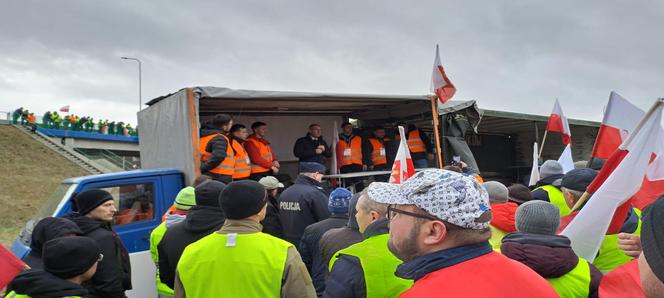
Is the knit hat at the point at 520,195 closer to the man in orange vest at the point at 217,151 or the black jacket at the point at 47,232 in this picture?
the man in orange vest at the point at 217,151

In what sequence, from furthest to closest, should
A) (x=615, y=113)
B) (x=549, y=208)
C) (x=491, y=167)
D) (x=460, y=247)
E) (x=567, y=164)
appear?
(x=491, y=167) → (x=567, y=164) → (x=615, y=113) → (x=549, y=208) → (x=460, y=247)

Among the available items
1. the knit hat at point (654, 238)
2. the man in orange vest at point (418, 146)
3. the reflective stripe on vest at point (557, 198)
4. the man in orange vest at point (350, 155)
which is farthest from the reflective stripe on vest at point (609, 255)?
the man in orange vest at point (350, 155)

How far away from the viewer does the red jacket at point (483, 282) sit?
136 cm

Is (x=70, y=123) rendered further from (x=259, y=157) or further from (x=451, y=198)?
(x=451, y=198)

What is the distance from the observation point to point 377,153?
909 centimetres

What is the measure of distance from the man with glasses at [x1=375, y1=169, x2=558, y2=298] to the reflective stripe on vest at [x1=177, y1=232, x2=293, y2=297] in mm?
1114

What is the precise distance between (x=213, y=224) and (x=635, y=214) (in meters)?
3.03

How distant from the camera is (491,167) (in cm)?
1364

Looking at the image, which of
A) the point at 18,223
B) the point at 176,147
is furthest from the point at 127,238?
the point at 18,223

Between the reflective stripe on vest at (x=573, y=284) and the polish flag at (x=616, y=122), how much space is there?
7.84 ft

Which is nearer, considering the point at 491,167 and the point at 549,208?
the point at 549,208

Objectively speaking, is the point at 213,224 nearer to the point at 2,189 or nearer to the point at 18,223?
the point at 18,223

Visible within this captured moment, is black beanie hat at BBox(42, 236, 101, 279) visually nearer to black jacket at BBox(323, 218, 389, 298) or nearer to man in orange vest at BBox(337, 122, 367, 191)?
black jacket at BBox(323, 218, 389, 298)

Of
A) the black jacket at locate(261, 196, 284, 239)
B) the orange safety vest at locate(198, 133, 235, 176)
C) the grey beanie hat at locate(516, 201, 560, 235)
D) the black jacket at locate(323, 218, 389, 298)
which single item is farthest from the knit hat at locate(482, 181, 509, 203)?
the orange safety vest at locate(198, 133, 235, 176)
